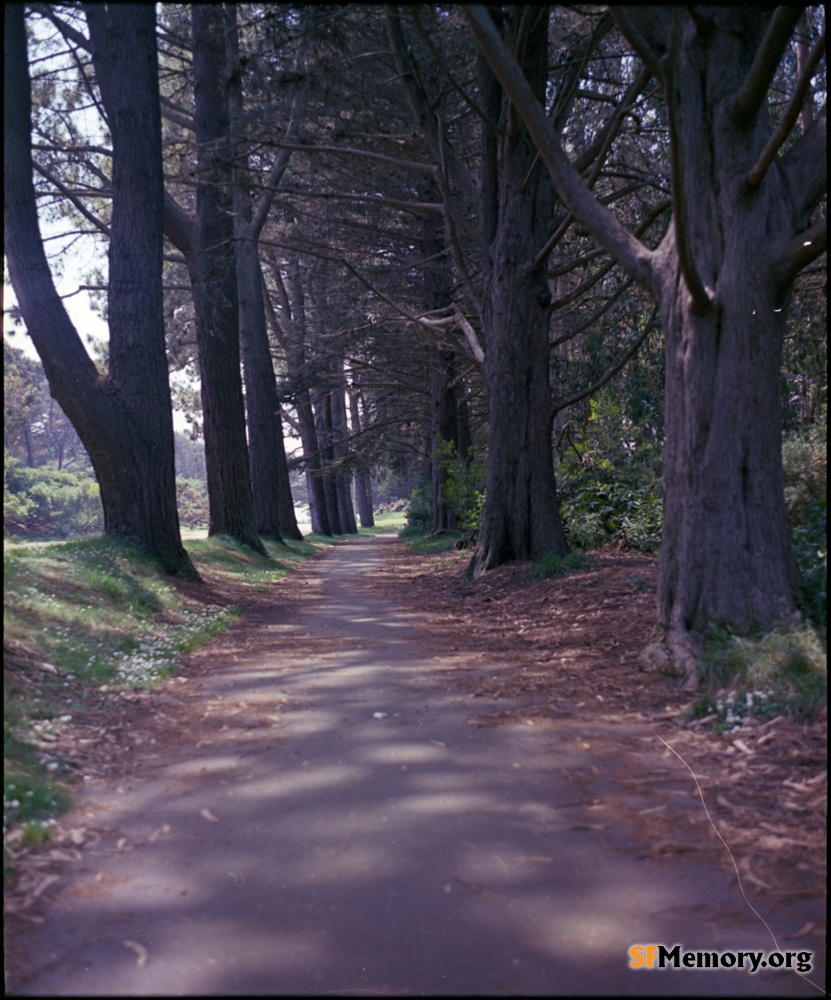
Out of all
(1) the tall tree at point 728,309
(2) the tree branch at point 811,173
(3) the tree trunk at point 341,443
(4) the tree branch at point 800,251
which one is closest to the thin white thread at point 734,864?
(1) the tall tree at point 728,309

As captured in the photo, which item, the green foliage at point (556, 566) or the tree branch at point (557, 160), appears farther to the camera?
the green foliage at point (556, 566)

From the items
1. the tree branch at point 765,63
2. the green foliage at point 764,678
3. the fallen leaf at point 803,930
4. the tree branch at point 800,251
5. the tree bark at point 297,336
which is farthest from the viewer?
the tree bark at point 297,336

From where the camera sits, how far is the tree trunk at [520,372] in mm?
10562

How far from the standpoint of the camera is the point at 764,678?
4312mm

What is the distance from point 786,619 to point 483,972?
11.9 ft

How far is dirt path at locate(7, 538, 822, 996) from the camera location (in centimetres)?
195

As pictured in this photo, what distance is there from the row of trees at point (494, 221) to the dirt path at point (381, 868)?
6.96 feet

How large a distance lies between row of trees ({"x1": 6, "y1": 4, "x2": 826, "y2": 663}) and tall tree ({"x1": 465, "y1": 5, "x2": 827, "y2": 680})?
16 mm

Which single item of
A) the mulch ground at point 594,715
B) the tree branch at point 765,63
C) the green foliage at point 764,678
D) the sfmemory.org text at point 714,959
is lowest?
the mulch ground at point 594,715

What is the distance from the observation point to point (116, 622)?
7082 millimetres

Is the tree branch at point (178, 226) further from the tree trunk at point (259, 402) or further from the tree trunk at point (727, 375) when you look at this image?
the tree trunk at point (727, 375)

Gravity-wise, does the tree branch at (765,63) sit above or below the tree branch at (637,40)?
below

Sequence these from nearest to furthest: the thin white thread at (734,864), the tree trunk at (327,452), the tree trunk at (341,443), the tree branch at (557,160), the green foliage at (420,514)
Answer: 1. the thin white thread at (734,864)
2. the tree branch at (557,160)
3. the tree trunk at (341,443)
4. the green foliage at (420,514)
5. the tree trunk at (327,452)

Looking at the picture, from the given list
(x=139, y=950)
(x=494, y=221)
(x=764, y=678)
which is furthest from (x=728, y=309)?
(x=494, y=221)
